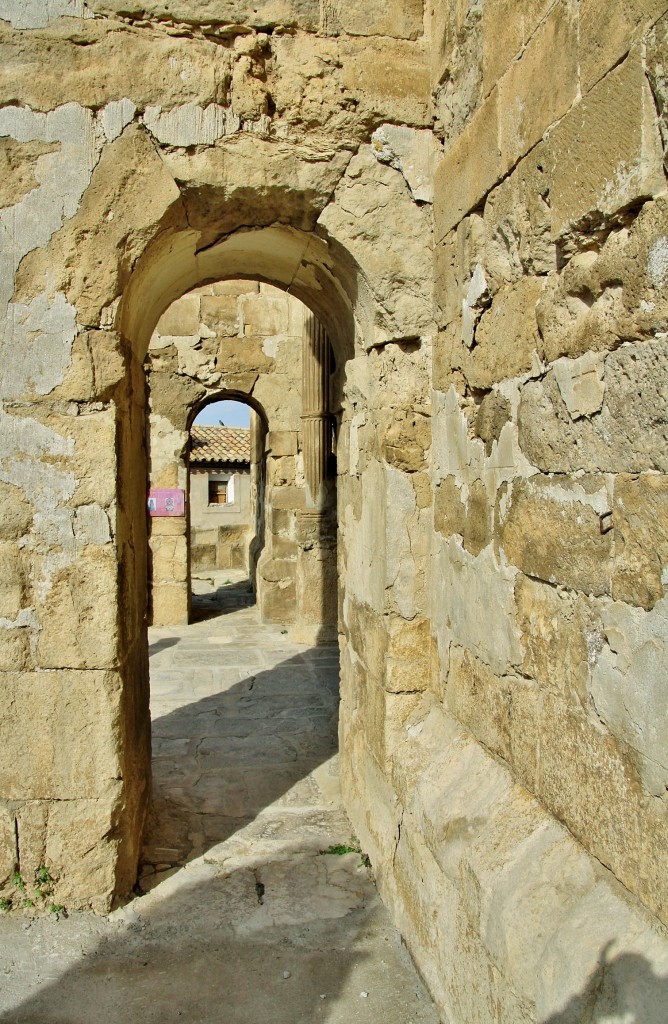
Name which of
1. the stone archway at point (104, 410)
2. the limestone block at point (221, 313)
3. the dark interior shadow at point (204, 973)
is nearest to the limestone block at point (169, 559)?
the limestone block at point (221, 313)

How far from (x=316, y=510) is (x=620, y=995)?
21.6 feet

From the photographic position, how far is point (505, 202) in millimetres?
2207

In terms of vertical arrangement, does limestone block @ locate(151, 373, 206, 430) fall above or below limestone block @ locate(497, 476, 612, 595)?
above

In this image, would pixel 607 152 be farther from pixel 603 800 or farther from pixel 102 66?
pixel 102 66

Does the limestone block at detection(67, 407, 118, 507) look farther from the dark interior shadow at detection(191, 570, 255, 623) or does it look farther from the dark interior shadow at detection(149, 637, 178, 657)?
the dark interior shadow at detection(191, 570, 255, 623)

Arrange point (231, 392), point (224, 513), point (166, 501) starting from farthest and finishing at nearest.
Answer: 1. point (224, 513)
2. point (231, 392)
3. point (166, 501)

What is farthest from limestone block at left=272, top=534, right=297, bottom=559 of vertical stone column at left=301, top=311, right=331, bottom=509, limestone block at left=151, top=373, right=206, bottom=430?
limestone block at left=151, top=373, right=206, bottom=430

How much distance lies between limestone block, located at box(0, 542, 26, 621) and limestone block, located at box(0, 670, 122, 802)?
0.24 metres

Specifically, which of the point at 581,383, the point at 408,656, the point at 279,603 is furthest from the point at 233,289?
the point at 581,383

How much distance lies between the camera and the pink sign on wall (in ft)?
28.7

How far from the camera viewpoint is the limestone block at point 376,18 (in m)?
2.88

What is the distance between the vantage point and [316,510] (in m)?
7.87

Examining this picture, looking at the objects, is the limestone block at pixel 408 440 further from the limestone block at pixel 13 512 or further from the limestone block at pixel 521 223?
the limestone block at pixel 13 512

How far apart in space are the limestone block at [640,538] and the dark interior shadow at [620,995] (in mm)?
648
